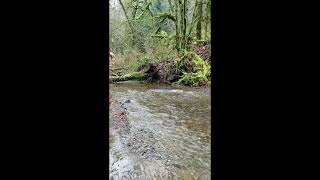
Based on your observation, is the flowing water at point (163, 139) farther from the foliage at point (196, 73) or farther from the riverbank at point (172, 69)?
the riverbank at point (172, 69)

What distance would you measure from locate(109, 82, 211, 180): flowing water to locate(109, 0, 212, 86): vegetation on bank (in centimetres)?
294

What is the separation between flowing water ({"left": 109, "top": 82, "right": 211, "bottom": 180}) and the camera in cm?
555

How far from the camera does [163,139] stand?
280 inches

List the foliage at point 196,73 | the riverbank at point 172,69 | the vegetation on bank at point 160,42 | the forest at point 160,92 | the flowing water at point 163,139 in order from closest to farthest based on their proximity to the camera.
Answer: the flowing water at point 163,139
the forest at point 160,92
the foliage at point 196,73
the riverbank at point 172,69
the vegetation on bank at point 160,42

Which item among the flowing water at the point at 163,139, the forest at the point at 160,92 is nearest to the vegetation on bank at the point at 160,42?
the forest at the point at 160,92

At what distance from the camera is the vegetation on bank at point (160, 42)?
1479 cm

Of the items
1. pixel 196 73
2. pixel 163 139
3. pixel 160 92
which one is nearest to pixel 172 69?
pixel 196 73

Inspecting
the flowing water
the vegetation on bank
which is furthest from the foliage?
the flowing water

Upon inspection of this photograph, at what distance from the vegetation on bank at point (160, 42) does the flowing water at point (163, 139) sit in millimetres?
2942

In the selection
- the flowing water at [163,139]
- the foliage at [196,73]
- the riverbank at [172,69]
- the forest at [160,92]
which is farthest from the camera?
the riverbank at [172,69]

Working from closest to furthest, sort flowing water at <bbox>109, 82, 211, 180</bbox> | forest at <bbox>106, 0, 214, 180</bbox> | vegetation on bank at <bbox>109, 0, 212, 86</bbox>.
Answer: flowing water at <bbox>109, 82, 211, 180</bbox>
forest at <bbox>106, 0, 214, 180</bbox>
vegetation on bank at <bbox>109, 0, 212, 86</bbox>

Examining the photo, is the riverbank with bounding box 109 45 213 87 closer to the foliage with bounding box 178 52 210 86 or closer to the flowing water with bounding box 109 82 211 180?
the foliage with bounding box 178 52 210 86
